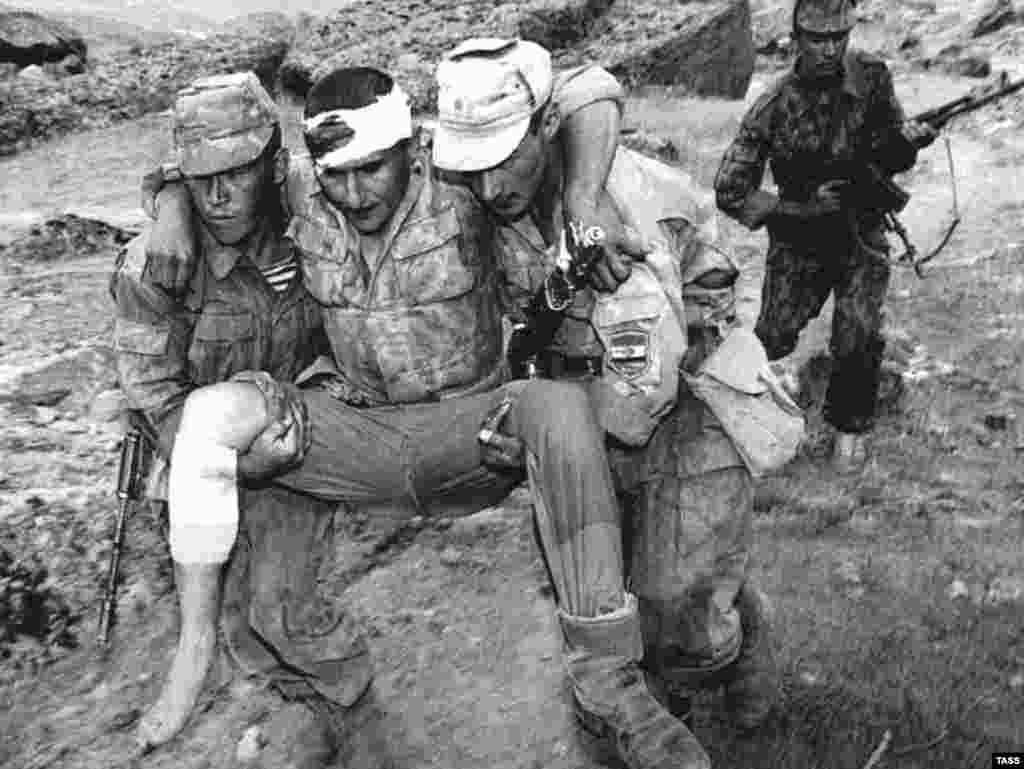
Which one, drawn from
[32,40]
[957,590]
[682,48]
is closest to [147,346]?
[957,590]

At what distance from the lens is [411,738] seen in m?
4.28

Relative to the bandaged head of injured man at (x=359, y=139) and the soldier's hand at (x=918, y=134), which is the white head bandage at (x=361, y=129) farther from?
the soldier's hand at (x=918, y=134)

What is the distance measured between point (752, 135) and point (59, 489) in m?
4.39

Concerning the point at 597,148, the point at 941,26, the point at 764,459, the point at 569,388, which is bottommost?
Result: the point at 941,26

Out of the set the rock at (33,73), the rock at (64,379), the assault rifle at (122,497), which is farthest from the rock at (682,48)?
the assault rifle at (122,497)

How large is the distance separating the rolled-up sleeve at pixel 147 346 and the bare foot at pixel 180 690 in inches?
26.0

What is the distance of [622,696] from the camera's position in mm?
3025

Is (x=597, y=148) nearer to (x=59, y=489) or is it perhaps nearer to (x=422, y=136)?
(x=422, y=136)

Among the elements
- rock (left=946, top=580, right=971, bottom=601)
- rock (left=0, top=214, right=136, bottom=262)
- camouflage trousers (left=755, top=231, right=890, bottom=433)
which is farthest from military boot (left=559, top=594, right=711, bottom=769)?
rock (left=0, top=214, right=136, bottom=262)

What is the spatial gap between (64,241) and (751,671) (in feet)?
26.1

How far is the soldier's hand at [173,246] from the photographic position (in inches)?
139

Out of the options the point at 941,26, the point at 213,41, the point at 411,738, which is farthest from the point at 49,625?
the point at 941,26

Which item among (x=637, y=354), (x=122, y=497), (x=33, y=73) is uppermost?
(x=637, y=354)

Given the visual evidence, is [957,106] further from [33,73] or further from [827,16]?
[33,73]
